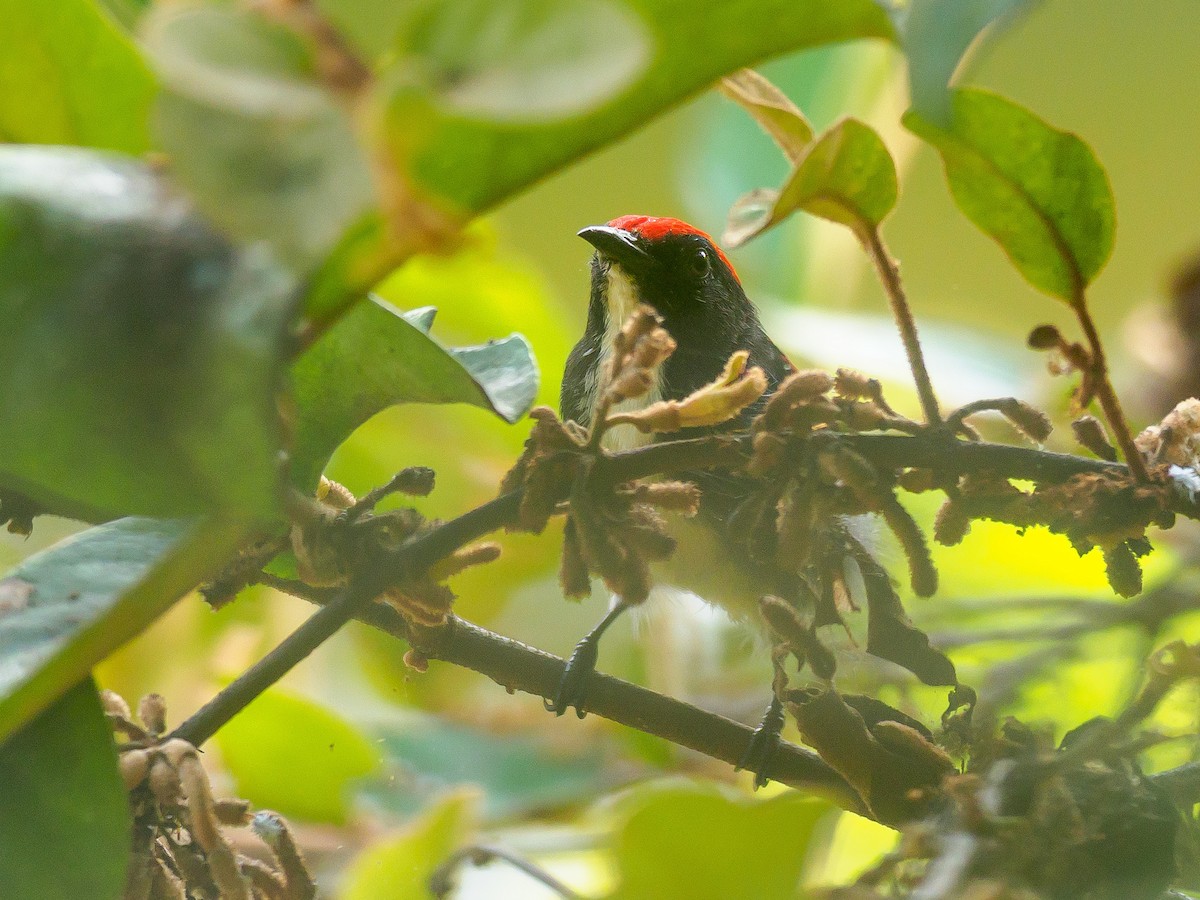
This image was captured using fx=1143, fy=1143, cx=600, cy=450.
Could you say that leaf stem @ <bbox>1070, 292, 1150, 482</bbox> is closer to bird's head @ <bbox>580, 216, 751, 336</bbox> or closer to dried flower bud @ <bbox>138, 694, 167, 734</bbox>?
dried flower bud @ <bbox>138, 694, 167, 734</bbox>

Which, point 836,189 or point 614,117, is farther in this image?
point 836,189

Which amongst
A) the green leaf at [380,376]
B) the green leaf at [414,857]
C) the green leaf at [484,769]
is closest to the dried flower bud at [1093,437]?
the green leaf at [380,376]

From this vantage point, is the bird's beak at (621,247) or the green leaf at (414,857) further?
the bird's beak at (621,247)

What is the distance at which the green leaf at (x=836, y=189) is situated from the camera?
16.4 inches

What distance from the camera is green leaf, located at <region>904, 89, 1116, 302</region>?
44 cm

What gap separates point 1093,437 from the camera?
Answer: 46 centimetres

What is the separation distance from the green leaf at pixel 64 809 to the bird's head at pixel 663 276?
78 cm

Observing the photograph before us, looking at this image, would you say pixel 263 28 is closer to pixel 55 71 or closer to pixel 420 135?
pixel 420 135

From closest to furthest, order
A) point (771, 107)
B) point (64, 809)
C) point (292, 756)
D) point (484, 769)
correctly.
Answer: point (64, 809) → point (771, 107) → point (292, 756) → point (484, 769)

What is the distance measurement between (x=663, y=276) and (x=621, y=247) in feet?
0.30

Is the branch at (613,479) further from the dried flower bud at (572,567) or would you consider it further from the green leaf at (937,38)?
the green leaf at (937,38)

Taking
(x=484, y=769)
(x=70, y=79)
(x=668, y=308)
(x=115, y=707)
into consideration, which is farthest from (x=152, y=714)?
(x=668, y=308)

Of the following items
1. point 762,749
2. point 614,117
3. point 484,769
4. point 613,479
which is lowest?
point 484,769

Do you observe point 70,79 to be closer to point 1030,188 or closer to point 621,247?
point 1030,188
